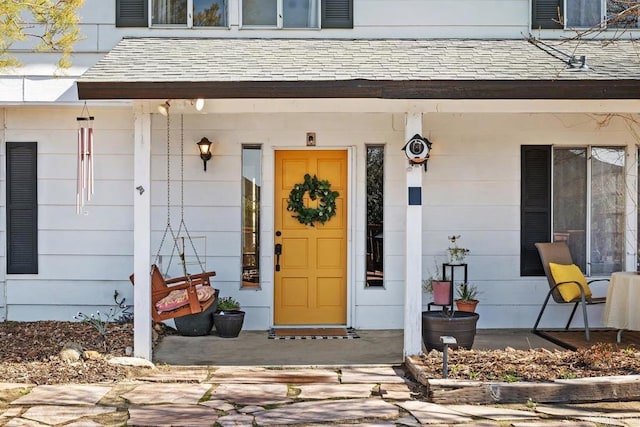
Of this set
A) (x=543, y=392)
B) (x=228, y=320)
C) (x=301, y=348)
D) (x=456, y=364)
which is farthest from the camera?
(x=228, y=320)

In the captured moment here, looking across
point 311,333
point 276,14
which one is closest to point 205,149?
point 276,14

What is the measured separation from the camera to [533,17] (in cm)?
948

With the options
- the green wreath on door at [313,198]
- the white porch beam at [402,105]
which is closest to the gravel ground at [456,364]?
the white porch beam at [402,105]

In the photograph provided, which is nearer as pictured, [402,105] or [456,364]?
[456,364]

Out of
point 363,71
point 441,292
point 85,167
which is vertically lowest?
point 441,292

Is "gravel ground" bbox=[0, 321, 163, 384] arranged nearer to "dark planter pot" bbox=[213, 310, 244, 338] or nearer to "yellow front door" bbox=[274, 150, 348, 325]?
"dark planter pot" bbox=[213, 310, 244, 338]

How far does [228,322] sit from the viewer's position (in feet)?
28.9

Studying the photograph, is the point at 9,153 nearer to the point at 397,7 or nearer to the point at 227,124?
the point at 227,124

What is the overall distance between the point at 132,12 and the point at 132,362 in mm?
4168

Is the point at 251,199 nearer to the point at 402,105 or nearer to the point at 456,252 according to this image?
the point at 456,252

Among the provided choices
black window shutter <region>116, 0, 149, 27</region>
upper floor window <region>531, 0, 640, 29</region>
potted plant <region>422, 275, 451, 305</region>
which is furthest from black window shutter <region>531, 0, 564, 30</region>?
black window shutter <region>116, 0, 149, 27</region>

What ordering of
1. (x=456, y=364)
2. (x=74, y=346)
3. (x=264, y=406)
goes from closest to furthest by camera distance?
(x=264, y=406) → (x=456, y=364) → (x=74, y=346)

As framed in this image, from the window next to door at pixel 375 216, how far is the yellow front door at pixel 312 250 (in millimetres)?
283

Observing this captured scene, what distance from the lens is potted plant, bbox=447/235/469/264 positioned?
938cm
